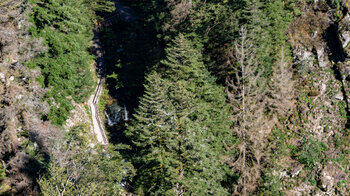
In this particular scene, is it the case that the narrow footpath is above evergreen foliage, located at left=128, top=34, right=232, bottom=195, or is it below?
below

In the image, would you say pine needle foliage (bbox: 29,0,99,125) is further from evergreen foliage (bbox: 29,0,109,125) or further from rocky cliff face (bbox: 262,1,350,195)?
rocky cliff face (bbox: 262,1,350,195)

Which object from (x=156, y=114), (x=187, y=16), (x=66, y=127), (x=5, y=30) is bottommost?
(x=66, y=127)

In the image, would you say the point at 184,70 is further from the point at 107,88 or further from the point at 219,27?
the point at 107,88

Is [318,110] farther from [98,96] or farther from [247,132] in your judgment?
[98,96]

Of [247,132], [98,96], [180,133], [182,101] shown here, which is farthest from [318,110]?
[98,96]

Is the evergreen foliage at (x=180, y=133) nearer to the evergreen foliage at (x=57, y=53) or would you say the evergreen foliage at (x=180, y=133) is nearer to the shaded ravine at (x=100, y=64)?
the evergreen foliage at (x=57, y=53)

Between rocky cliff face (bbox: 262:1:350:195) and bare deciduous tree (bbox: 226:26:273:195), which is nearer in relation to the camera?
bare deciduous tree (bbox: 226:26:273:195)

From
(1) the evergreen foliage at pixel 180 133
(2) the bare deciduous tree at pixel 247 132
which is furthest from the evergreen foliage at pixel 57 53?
(2) the bare deciduous tree at pixel 247 132

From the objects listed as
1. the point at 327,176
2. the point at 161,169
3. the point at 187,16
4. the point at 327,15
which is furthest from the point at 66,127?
the point at 327,15

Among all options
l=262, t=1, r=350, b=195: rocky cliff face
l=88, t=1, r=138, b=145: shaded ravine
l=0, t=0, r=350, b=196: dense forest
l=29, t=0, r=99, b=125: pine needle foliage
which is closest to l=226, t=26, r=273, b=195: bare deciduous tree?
l=0, t=0, r=350, b=196: dense forest
